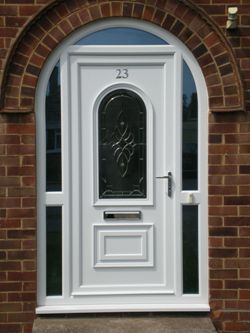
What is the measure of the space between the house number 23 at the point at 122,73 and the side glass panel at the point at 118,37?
0.72ft

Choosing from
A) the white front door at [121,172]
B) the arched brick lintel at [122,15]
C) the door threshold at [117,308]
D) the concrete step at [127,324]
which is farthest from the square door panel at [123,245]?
the arched brick lintel at [122,15]

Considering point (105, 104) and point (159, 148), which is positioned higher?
point (105, 104)

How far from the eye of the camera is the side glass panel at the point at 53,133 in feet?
14.1

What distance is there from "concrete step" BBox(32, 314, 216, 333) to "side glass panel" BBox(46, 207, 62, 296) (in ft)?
0.87

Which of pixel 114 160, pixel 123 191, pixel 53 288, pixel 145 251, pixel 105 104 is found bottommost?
pixel 53 288

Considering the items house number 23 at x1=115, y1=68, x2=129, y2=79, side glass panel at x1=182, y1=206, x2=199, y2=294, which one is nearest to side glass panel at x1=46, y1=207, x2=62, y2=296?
side glass panel at x1=182, y1=206, x2=199, y2=294

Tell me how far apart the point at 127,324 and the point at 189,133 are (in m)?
1.70

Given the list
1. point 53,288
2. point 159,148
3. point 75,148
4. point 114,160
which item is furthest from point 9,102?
point 53,288

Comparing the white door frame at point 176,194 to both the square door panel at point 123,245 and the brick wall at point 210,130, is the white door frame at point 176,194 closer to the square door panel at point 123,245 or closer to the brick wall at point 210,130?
the brick wall at point 210,130

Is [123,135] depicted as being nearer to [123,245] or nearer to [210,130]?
[210,130]

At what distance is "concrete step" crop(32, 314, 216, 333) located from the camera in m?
4.08

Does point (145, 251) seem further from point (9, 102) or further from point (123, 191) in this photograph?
point (9, 102)

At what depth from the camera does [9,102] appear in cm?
421

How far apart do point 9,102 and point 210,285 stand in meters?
2.32
